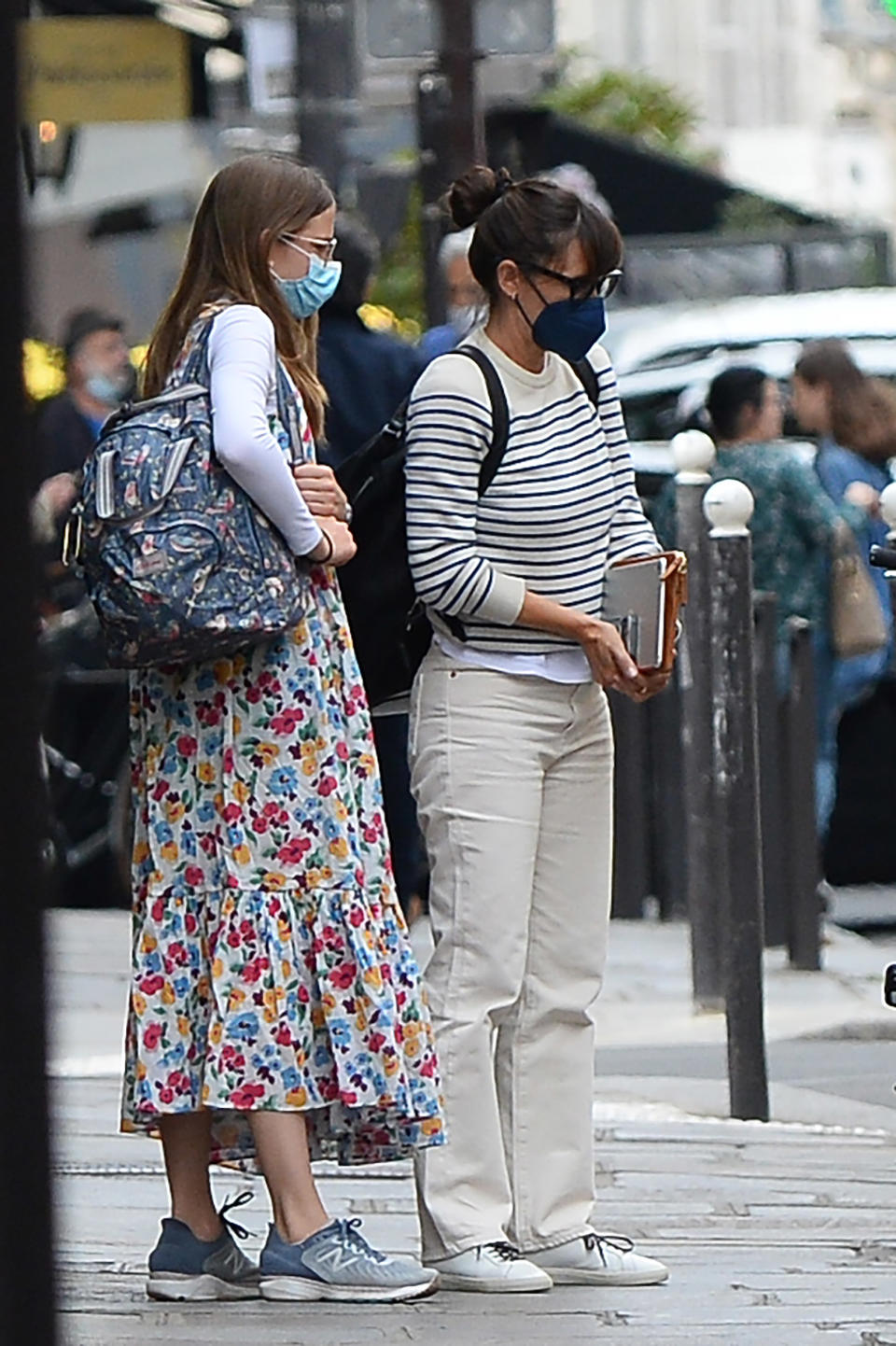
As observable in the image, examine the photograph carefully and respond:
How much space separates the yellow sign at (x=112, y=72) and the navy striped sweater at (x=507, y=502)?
28.2 ft

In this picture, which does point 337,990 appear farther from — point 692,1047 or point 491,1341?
point 692,1047

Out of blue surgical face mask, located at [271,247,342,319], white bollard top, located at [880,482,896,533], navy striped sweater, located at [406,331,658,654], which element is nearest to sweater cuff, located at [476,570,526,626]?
navy striped sweater, located at [406,331,658,654]

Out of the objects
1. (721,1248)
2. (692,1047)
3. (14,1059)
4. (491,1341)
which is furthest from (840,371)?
(14,1059)

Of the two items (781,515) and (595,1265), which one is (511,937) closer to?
(595,1265)

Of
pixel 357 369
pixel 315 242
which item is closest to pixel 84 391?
pixel 357 369

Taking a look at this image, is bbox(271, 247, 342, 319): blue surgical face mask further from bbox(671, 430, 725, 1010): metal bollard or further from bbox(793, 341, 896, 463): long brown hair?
bbox(793, 341, 896, 463): long brown hair

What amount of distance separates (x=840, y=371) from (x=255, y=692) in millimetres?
6058

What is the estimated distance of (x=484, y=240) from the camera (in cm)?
445

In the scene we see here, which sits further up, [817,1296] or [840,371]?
[840,371]

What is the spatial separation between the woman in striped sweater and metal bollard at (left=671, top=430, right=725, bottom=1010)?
2155 millimetres

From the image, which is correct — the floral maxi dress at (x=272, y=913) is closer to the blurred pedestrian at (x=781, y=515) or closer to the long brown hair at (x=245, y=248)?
the long brown hair at (x=245, y=248)

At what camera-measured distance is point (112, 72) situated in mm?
13102

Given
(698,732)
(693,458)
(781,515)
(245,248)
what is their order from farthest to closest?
(781,515), (693,458), (698,732), (245,248)

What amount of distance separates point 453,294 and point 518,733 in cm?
441
